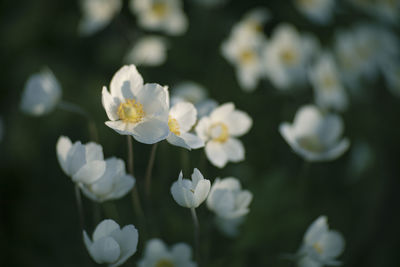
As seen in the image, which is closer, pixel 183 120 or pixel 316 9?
pixel 183 120

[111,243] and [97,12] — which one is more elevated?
[97,12]

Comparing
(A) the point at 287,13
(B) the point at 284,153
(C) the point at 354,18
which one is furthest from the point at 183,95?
(C) the point at 354,18

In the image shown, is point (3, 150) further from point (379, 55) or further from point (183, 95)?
point (379, 55)

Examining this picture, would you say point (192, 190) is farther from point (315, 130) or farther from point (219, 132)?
point (315, 130)

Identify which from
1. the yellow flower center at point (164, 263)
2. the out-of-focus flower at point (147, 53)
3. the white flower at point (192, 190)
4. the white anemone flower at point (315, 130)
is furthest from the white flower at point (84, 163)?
the out-of-focus flower at point (147, 53)

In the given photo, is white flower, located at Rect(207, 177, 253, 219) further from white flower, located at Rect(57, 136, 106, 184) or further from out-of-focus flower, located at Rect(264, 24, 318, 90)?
out-of-focus flower, located at Rect(264, 24, 318, 90)

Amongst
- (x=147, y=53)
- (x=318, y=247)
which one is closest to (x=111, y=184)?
(x=318, y=247)

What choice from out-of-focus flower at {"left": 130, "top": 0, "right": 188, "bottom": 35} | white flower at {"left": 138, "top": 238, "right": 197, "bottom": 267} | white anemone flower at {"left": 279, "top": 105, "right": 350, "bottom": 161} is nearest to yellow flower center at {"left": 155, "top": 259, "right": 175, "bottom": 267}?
white flower at {"left": 138, "top": 238, "right": 197, "bottom": 267}

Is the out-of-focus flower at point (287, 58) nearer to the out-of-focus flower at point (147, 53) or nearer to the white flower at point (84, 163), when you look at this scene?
the out-of-focus flower at point (147, 53)
